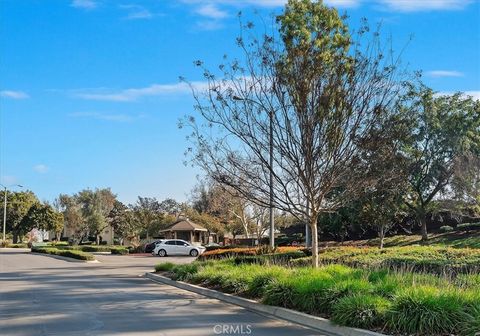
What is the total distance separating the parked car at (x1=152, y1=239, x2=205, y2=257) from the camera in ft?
148

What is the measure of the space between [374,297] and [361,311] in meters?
0.60

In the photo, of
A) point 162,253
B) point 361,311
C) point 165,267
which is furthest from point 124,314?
point 162,253

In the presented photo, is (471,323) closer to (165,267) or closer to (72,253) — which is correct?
(165,267)

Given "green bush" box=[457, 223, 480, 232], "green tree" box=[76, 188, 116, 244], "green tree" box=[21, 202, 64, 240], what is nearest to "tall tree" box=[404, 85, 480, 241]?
"green bush" box=[457, 223, 480, 232]

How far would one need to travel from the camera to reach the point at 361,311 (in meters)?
9.66

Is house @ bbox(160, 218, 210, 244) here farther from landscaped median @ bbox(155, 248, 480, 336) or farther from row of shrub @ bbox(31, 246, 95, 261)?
landscaped median @ bbox(155, 248, 480, 336)

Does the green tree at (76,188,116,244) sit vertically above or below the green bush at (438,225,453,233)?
above

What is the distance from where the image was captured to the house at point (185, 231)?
197ft

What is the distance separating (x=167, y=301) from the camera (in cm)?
1444

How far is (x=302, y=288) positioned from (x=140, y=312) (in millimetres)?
3534

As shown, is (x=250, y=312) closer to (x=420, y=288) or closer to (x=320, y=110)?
(x=420, y=288)

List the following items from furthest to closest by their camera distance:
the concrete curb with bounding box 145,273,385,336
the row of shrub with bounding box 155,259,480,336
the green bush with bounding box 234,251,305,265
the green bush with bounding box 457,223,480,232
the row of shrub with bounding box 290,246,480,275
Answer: the green bush with bounding box 457,223,480,232
the green bush with bounding box 234,251,305,265
the row of shrub with bounding box 290,246,480,275
the concrete curb with bounding box 145,273,385,336
the row of shrub with bounding box 155,259,480,336

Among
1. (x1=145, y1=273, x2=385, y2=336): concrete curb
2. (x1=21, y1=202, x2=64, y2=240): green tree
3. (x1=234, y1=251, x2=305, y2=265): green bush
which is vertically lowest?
(x1=145, y1=273, x2=385, y2=336): concrete curb

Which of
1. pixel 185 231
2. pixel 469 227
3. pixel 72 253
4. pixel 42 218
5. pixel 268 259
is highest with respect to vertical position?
pixel 42 218
